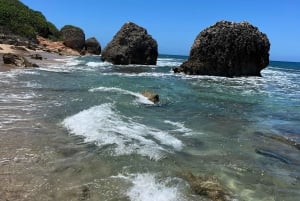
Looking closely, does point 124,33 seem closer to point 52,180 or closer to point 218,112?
point 218,112

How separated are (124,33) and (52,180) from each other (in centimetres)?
4260

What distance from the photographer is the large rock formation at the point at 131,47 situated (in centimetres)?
4809

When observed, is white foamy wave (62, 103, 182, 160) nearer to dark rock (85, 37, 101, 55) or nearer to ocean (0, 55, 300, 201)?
ocean (0, 55, 300, 201)

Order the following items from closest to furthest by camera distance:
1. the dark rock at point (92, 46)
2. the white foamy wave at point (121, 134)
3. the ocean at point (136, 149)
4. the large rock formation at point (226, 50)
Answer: the ocean at point (136, 149) < the white foamy wave at point (121, 134) < the large rock formation at point (226, 50) < the dark rock at point (92, 46)

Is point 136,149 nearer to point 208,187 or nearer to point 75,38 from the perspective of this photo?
point 208,187

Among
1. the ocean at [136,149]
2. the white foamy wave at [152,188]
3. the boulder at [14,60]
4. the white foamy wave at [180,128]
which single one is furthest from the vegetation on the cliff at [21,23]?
the white foamy wave at [152,188]

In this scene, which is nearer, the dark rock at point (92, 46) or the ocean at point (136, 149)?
the ocean at point (136, 149)

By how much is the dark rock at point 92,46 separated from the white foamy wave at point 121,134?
6639 cm

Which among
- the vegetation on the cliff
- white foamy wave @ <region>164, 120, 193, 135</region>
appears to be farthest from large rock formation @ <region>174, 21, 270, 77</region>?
the vegetation on the cliff

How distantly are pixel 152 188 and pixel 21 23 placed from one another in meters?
76.7

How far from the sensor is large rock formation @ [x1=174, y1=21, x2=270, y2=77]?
3791 centimetres

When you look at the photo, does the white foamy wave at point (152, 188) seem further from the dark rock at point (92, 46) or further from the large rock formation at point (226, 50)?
the dark rock at point (92, 46)

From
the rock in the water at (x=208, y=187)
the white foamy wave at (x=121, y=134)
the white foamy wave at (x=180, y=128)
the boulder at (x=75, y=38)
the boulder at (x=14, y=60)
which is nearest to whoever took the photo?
the rock in the water at (x=208, y=187)

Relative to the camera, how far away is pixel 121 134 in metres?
11.4
